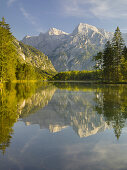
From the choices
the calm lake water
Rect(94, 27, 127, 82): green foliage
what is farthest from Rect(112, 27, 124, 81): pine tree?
the calm lake water

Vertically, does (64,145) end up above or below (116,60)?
below

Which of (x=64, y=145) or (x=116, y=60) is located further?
(x=116, y=60)

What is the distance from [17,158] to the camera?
5090 mm

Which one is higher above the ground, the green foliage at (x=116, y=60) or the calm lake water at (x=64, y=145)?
the green foliage at (x=116, y=60)

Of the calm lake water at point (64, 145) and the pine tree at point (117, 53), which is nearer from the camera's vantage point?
the calm lake water at point (64, 145)

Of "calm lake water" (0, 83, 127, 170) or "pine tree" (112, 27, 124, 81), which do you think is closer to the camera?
"calm lake water" (0, 83, 127, 170)

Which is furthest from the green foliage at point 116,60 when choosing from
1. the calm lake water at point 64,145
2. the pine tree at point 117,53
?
the calm lake water at point 64,145

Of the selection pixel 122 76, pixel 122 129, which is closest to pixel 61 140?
pixel 122 129

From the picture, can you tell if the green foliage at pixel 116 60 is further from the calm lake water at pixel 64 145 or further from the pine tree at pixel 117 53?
the calm lake water at pixel 64 145

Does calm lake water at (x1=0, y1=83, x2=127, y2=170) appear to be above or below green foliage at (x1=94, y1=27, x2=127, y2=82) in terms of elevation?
below

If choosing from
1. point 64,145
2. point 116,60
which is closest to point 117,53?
point 116,60

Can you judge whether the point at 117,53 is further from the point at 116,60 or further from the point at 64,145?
the point at 64,145

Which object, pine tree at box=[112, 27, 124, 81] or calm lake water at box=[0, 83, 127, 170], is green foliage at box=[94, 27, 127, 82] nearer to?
pine tree at box=[112, 27, 124, 81]

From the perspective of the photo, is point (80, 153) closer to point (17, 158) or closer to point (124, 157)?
point (124, 157)
